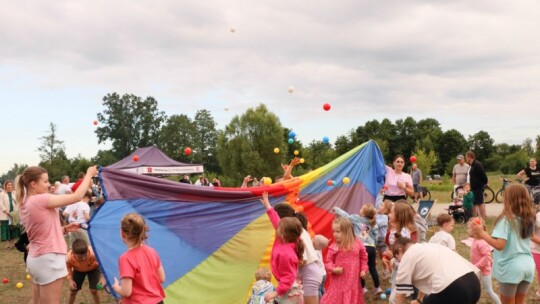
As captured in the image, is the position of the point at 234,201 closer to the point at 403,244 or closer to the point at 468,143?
the point at 403,244

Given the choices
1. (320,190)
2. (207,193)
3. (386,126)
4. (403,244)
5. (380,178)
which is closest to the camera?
(403,244)

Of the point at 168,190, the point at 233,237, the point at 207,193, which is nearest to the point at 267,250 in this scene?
the point at 233,237

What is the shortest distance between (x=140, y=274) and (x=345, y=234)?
249 centimetres

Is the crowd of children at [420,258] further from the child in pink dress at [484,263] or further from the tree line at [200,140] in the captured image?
the tree line at [200,140]

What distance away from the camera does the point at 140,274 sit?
394 centimetres

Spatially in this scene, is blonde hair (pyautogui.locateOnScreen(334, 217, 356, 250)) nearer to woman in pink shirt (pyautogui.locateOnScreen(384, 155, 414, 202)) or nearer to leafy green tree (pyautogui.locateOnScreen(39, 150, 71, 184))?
woman in pink shirt (pyautogui.locateOnScreen(384, 155, 414, 202))

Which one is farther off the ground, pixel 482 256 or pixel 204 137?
pixel 204 137

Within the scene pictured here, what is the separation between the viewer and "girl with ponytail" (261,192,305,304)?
4.82 m

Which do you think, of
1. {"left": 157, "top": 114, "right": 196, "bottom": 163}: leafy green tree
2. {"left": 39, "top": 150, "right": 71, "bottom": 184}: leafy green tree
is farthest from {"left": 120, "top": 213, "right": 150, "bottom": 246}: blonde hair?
{"left": 157, "top": 114, "right": 196, "bottom": 163}: leafy green tree

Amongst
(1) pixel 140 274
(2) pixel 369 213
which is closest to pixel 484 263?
(2) pixel 369 213

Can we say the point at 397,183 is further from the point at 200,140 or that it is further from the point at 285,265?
the point at 200,140

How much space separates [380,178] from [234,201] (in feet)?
9.28

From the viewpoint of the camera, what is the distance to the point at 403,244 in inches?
171

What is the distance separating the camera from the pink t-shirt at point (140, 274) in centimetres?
390
